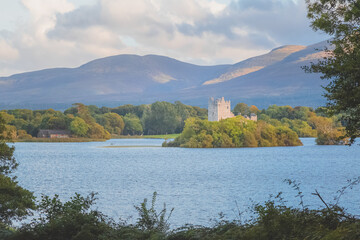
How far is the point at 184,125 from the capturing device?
13475 cm

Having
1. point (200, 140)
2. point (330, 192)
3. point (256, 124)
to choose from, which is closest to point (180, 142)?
point (200, 140)

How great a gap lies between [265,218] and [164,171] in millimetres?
40217

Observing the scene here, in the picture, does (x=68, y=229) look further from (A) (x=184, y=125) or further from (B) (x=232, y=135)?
(A) (x=184, y=125)

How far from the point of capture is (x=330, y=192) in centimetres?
3117

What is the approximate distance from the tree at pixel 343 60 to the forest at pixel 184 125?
1840 inches

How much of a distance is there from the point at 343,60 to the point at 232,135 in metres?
74.0

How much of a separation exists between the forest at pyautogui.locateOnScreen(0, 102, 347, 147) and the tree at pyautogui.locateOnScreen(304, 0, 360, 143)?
4673 centimetres

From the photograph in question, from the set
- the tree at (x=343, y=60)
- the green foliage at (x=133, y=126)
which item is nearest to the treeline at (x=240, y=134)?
the green foliage at (x=133, y=126)

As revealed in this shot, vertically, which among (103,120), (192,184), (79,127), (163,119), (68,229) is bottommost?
(192,184)

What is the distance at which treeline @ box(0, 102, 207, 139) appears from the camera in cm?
11494

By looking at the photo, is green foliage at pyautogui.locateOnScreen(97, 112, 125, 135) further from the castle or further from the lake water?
the lake water

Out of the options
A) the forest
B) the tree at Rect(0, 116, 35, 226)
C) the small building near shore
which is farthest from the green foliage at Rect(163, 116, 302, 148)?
the tree at Rect(0, 116, 35, 226)

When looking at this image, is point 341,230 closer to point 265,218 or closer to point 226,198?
point 265,218

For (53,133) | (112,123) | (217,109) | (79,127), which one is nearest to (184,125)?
(217,109)
